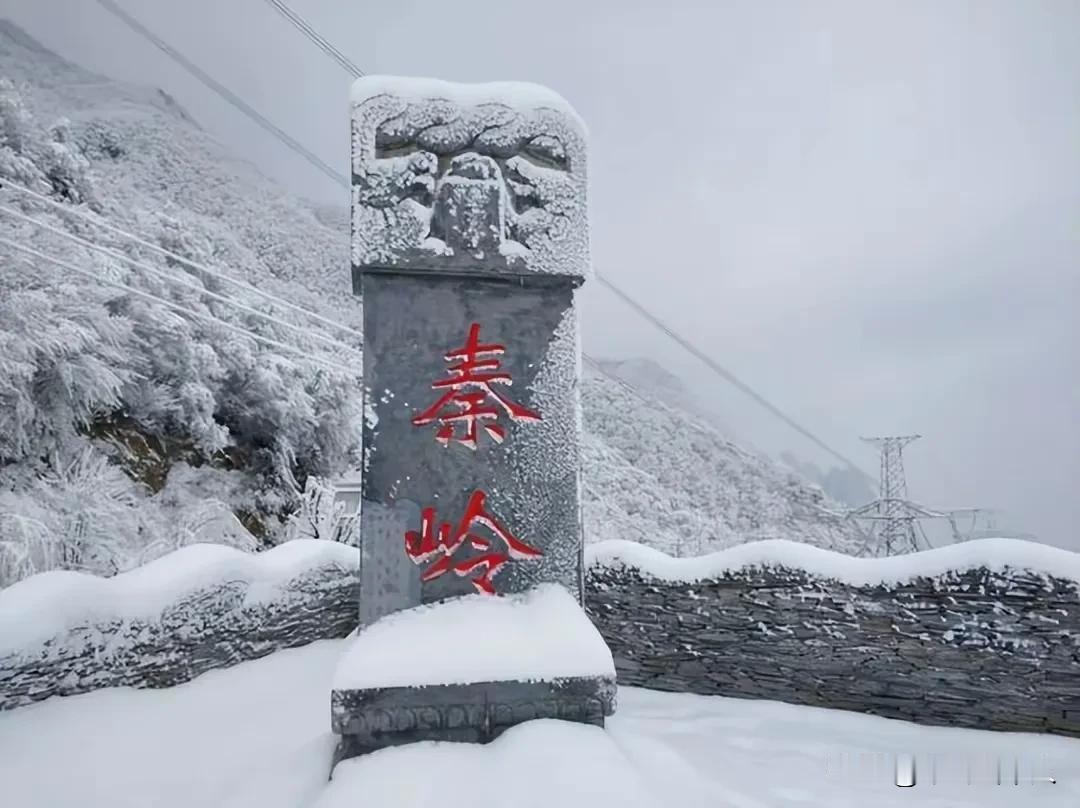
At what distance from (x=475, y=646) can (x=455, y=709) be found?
23cm

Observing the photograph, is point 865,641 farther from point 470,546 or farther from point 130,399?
point 130,399

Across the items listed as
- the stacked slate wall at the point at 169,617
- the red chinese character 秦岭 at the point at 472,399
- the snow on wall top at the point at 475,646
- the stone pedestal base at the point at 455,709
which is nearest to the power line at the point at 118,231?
the stacked slate wall at the point at 169,617

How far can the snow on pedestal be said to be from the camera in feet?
6.99

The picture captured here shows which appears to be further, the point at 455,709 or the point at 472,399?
the point at 472,399

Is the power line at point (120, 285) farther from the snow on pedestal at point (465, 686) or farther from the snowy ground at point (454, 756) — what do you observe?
the snow on pedestal at point (465, 686)

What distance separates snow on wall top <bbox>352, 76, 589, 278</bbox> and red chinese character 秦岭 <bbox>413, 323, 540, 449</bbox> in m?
0.41

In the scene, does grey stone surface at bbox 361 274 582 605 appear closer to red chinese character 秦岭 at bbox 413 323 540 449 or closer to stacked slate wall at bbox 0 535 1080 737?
red chinese character 秦岭 at bbox 413 323 540 449

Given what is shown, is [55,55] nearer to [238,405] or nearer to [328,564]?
[238,405]

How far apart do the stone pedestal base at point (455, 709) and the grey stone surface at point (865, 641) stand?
274cm

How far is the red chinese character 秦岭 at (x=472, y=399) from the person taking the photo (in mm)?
2768

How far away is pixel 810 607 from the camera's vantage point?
4418mm

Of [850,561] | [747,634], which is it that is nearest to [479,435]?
[747,634]

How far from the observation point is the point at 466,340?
A: 111 inches

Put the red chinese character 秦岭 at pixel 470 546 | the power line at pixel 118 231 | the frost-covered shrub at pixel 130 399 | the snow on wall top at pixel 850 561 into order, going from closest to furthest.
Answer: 1. the red chinese character 秦岭 at pixel 470 546
2. the snow on wall top at pixel 850 561
3. the frost-covered shrub at pixel 130 399
4. the power line at pixel 118 231
